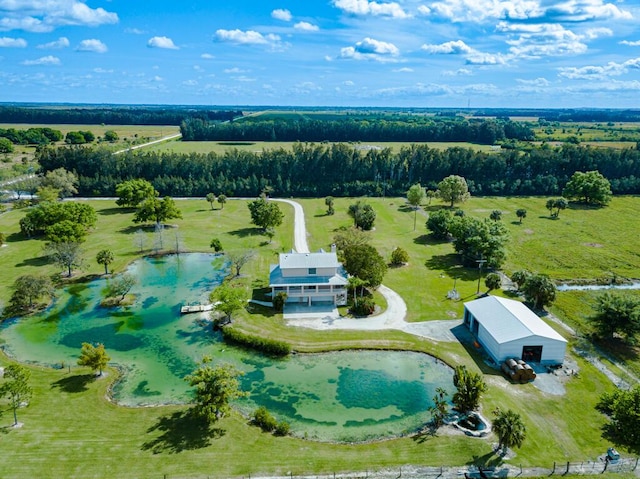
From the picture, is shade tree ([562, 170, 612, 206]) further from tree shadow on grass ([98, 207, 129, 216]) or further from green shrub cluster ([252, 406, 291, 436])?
tree shadow on grass ([98, 207, 129, 216])

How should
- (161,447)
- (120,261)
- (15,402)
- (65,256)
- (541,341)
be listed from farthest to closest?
(120,261) → (65,256) → (541,341) → (15,402) → (161,447)

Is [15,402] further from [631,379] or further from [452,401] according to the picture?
[631,379]

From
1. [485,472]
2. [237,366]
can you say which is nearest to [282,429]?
[237,366]

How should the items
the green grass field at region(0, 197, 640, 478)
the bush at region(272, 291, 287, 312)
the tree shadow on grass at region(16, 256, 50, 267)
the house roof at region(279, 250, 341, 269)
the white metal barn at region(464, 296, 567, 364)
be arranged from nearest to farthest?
the green grass field at region(0, 197, 640, 478) → the white metal barn at region(464, 296, 567, 364) → the bush at region(272, 291, 287, 312) → the house roof at region(279, 250, 341, 269) → the tree shadow on grass at region(16, 256, 50, 267)

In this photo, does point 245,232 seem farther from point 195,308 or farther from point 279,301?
point 279,301

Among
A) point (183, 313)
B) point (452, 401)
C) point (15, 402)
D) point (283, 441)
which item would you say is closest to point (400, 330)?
point (452, 401)

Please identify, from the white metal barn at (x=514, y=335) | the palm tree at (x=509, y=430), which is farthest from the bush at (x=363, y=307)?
the palm tree at (x=509, y=430)

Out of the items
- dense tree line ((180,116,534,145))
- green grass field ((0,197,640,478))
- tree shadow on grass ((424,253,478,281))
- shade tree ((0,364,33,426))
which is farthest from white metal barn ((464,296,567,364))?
dense tree line ((180,116,534,145))
